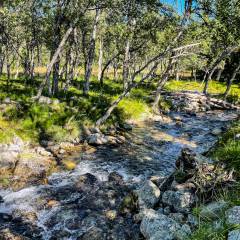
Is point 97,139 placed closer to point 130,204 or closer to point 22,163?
point 22,163

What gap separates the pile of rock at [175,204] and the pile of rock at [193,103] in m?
21.9

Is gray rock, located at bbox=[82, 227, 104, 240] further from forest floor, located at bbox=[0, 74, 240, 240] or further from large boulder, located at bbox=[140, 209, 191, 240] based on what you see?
forest floor, located at bbox=[0, 74, 240, 240]

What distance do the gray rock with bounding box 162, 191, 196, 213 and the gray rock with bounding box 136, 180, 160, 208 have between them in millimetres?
488

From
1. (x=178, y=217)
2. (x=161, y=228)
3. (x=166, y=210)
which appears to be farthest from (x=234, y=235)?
(x=166, y=210)

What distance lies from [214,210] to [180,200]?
1766 mm

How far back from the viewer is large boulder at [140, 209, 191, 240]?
319 inches

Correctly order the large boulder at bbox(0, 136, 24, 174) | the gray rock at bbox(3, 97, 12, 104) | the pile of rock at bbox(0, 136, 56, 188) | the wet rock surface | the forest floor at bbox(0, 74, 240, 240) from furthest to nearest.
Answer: the gray rock at bbox(3, 97, 12, 104)
the large boulder at bbox(0, 136, 24, 174)
the forest floor at bbox(0, 74, 240, 240)
the pile of rock at bbox(0, 136, 56, 188)
the wet rock surface

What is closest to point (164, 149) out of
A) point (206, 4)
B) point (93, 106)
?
point (93, 106)

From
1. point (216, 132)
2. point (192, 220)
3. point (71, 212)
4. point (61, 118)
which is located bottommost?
point (71, 212)

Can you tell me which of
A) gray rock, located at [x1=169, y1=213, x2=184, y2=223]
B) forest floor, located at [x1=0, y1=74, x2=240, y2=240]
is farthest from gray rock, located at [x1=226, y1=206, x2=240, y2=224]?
forest floor, located at [x1=0, y1=74, x2=240, y2=240]

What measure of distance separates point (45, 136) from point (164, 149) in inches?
262

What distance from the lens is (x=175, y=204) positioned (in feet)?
32.7

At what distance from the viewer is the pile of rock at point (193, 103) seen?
33938 mm

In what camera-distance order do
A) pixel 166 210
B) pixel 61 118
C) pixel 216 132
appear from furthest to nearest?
1. pixel 216 132
2. pixel 61 118
3. pixel 166 210
